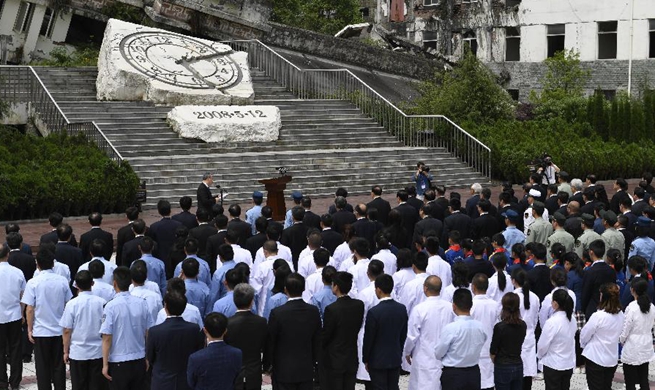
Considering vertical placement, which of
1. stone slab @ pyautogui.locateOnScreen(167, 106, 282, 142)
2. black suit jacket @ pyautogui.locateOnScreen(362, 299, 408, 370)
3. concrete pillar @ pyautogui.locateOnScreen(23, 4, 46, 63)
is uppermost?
concrete pillar @ pyautogui.locateOnScreen(23, 4, 46, 63)

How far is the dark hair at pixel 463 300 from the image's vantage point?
391 inches

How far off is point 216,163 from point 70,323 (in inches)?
623

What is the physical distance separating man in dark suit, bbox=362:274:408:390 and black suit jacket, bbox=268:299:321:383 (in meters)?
0.59

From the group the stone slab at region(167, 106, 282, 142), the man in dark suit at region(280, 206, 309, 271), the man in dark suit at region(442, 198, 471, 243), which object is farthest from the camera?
the stone slab at region(167, 106, 282, 142)

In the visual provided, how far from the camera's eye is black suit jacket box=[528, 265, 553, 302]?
41.5 ft

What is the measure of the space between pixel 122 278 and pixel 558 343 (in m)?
4.05

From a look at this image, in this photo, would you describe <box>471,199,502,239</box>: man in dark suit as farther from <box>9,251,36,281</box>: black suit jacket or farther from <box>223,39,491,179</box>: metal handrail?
<box>223,39,491,179</box>: metal handrail

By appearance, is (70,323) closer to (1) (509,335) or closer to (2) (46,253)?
(2) (46,253)

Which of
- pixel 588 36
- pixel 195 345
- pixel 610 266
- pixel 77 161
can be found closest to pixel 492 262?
pixel 610 266

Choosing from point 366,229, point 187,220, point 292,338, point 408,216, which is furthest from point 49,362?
point 408,216

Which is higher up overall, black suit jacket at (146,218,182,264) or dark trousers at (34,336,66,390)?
black suit jacket at (146,218,182,264)

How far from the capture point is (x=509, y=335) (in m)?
10.4

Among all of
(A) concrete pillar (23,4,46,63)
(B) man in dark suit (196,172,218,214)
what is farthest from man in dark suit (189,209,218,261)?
(A) concrete pillar (23,4,46,63)

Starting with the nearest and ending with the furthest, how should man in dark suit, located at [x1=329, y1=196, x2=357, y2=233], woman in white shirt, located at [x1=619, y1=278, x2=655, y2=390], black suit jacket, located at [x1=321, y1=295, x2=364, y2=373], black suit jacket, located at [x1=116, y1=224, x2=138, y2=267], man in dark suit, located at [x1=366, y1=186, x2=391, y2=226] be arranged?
black suit jacket, located at [x1=321, y1=295, x2=364, y2=373] < woman in white shirt, located at [x1=619, y1=278, x2=655, y2=390] < black suit jacket, located at [x1=116, y1=224, x2=138, y2=267] < man in dark suit, located at [x1=329, y1=196, x2=357, y2=233] < man in dark suit, located at [x1=366, y1=186, x2=391, y2=226]
